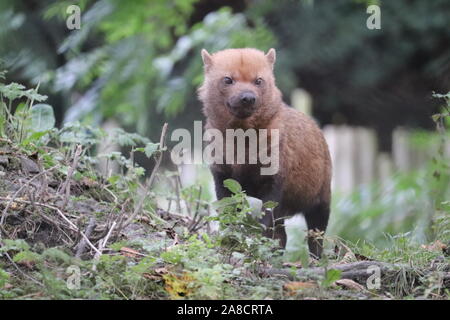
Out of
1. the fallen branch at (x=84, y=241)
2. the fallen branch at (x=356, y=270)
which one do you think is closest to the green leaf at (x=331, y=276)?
the fallen branch at (x=356, y=270)

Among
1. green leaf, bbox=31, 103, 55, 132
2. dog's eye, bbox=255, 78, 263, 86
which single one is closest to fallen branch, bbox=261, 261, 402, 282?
dog's eye, bbox=255, 78, 263, 86

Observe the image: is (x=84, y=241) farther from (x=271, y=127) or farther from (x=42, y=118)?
(x=271, y=127)

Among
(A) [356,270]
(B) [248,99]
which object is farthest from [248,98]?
(A) [356,270]

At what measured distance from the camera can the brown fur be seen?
532 centimetres

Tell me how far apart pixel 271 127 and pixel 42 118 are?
161cm

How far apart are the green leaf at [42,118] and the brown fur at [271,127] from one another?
1101mm

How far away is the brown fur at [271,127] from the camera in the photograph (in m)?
5.32

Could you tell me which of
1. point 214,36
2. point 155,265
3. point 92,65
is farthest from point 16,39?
point 155,265

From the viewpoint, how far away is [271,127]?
5.43m
